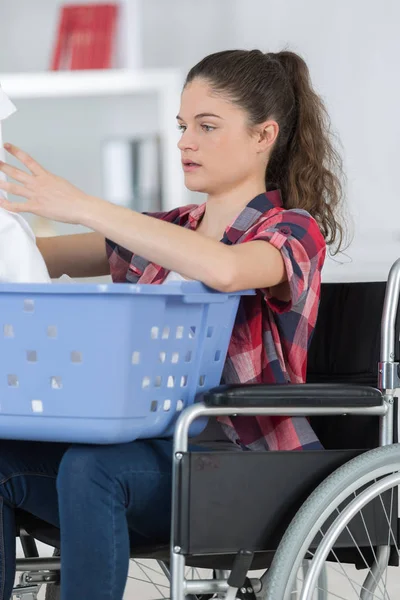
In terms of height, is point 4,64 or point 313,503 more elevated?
point 4,64

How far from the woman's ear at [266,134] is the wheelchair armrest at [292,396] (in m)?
0.48

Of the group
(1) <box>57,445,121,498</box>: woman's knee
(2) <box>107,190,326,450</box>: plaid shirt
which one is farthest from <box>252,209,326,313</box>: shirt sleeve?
(1) <box>57,445,121,498</box>: woman's knee

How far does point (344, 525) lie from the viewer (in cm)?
128

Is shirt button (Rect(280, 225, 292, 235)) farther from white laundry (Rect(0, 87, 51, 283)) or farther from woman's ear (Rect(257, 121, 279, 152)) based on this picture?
white laundry (Rect(0, 87, 51, 283))

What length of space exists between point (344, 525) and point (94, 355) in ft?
1.33

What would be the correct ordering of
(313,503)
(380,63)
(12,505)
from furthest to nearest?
(380,63)
(12,505)
(313,503)

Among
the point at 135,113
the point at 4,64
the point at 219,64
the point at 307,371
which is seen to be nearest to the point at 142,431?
the point at 307,371

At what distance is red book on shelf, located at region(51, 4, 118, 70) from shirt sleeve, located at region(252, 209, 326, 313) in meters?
1.85

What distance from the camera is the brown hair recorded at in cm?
162

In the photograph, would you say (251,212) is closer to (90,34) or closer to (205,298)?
(205,298)

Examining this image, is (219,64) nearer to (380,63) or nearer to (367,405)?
(367,405)

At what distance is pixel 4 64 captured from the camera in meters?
3.34

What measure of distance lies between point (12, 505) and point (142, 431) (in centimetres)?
32

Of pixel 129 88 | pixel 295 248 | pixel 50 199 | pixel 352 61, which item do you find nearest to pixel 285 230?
pixel 295 248
